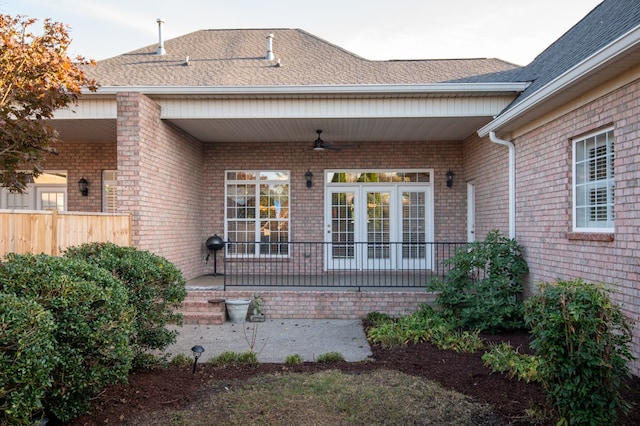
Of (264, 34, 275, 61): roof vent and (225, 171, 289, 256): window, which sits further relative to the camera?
(225, 171, 289, 256): window

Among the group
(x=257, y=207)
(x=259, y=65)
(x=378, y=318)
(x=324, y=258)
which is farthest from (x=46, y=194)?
(x=378, y=318)

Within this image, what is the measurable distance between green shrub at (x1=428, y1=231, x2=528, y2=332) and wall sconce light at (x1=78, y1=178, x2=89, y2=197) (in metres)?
7.87

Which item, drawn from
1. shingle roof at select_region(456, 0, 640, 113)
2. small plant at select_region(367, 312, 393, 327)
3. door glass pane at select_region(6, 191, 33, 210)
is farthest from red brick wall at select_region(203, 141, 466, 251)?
door glass pane at select_region(6, 191, 33, 210)

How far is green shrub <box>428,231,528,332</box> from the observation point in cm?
630

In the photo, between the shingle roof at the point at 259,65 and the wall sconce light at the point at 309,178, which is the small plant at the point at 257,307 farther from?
the shingle roof at the point at 259,65

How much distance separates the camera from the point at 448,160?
10266mm

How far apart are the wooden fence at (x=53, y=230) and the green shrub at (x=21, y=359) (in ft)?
6.80

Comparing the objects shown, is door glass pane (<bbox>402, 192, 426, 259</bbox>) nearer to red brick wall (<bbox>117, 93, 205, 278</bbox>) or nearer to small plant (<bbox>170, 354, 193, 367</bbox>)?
red brick wall (<bbox>117, 93, 205, 278</bbox>)

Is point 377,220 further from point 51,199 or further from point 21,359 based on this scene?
point 21,359

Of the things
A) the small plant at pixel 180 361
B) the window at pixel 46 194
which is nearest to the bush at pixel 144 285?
the small plant at pixel 180 361

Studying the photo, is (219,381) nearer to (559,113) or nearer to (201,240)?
(559,113)

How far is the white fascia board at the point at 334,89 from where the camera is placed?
732cm

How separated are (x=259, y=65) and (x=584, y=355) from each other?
7.99m

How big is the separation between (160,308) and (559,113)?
17.5 feet
